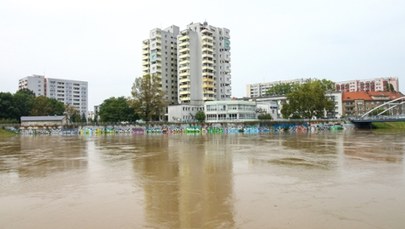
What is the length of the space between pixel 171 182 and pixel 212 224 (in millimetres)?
6779

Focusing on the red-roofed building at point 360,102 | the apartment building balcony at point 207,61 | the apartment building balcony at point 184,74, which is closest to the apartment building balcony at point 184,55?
the apartment building balcony at point 184,74

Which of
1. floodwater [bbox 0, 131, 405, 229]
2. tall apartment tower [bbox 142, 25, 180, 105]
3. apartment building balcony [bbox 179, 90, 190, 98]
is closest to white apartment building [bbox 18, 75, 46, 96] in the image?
tall apartment tower [bbox 142, 25, 180, 105]

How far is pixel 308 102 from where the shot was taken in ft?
306

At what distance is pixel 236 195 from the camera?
12.7 metres

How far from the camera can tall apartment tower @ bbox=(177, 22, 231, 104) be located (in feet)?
387

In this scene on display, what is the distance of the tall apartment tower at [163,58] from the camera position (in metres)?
125

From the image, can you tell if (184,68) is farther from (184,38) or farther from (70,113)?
(70,113)

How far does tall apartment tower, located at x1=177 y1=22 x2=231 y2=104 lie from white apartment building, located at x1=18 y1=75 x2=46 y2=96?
113 metres

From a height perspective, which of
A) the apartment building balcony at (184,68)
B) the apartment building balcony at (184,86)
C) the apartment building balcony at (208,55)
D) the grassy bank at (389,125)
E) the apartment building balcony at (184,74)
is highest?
the apartment building balcony at (208,55)

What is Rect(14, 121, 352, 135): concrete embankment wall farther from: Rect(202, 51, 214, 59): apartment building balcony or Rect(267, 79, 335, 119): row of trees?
Rect(202, 51, 214, 59): apartment building balcony

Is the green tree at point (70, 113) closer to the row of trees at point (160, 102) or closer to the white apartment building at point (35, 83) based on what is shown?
the row of trees at point (160, 102)

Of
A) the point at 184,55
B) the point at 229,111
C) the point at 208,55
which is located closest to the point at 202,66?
the point at 208,55

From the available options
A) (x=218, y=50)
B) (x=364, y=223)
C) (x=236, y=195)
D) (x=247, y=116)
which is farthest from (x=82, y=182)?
(x=218, y=50)

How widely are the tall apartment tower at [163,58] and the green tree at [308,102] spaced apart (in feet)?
154
